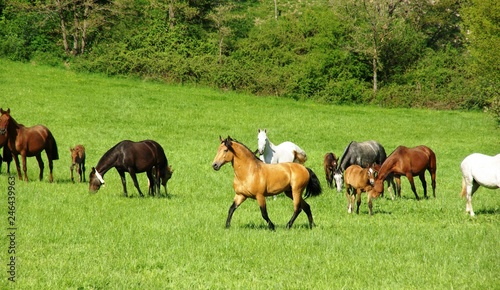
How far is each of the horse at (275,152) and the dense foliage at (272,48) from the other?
29781 mm

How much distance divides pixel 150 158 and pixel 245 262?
845 cm

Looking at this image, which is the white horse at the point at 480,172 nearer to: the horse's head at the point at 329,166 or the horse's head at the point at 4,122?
the horse's head at the point at 329,166

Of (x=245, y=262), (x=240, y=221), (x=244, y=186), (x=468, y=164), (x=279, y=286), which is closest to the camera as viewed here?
(x=279, y=286)

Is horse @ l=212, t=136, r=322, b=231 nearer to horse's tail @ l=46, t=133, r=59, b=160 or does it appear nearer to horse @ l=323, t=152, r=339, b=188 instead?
horse @ l=323, t=152, r=339, b=188

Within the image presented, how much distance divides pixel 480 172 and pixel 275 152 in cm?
712

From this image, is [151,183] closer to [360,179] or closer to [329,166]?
[360,179]

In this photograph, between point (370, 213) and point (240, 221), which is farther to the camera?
point (370, 213)

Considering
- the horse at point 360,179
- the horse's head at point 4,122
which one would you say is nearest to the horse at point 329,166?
the horse at point 360,179

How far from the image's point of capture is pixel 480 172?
16.8 metres

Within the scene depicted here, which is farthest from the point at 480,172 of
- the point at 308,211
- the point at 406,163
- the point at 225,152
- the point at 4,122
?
the point at 4,122

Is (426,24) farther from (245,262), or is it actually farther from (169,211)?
(245,262)

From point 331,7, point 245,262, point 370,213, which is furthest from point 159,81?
point 245,262

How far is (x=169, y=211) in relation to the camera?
681 inches

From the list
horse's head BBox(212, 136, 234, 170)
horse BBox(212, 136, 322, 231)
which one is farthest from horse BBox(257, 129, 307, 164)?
horse's head BBox(212, 136, 234, 170)
